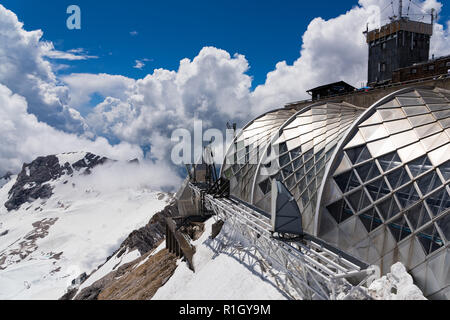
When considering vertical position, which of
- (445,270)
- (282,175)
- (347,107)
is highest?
(347,107)

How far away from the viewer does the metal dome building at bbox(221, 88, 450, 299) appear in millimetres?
12609

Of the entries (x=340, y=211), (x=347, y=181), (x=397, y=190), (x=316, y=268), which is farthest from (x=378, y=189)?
(x=316, y=268)

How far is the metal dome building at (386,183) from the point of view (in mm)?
12609

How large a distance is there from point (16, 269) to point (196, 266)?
206331 millimetres

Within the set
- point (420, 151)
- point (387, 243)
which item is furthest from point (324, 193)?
point (420, 151)

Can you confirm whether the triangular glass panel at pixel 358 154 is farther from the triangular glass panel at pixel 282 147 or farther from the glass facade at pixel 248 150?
the glass facade at pixel 248 150

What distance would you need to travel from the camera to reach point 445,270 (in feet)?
39.0

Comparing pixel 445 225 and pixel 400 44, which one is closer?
pixel 445 225

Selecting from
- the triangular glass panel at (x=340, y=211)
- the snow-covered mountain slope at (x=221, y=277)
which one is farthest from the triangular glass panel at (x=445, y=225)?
the snow-covered mountain slope at (x=221, y=277)

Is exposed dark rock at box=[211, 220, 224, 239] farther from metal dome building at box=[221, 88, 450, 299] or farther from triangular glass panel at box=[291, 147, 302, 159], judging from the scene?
triangular glass panel at box=[291, 147, 302, 159]

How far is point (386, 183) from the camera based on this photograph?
1466cm

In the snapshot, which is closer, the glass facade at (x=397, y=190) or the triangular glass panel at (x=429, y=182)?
the glass facade at (x=397, y=190)

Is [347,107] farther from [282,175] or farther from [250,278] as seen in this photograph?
[250,278]

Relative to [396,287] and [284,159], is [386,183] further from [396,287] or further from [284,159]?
[284,159]
